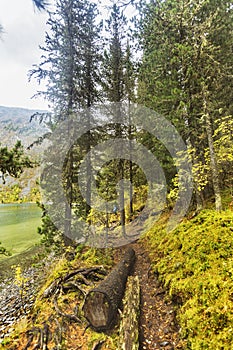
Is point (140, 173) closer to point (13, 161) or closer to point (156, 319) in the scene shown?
point (156, 319)

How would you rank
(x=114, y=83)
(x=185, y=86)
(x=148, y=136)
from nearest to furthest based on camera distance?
(x=185, y=86), (x=148, y=136), (x=114, y=83)

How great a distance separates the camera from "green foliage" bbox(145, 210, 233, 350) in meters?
3.64

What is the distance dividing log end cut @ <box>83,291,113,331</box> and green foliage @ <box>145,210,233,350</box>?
1.67 metres

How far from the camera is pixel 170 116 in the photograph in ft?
32.5

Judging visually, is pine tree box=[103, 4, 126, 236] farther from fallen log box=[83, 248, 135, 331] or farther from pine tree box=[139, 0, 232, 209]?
fallen log box=[83, 248, 135, 331]

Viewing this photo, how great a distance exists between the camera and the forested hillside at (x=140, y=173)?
462 centimetres

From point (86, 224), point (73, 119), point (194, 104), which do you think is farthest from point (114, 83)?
point (86, 224)

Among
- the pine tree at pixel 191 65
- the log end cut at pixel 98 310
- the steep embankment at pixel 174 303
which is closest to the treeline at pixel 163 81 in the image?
the pine tree at pixel 191 65

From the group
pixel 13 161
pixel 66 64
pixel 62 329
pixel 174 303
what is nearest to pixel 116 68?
pixel 66 64

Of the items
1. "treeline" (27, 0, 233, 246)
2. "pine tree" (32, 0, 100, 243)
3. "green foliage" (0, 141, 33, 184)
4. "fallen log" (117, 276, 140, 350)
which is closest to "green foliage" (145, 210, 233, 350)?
"fallen log" (117, 276, 140, 350)

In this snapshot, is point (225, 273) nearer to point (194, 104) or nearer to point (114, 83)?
point (194, 104)

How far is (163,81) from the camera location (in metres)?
9.79

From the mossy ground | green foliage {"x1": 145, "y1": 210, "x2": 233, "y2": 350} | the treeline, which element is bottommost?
the mossy ground

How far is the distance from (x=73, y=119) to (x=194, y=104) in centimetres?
594
